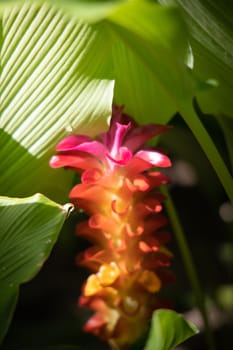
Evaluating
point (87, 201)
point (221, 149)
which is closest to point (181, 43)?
point (87, 201)

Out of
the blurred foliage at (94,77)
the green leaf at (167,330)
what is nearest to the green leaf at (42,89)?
the blurred foliage at (94,77)

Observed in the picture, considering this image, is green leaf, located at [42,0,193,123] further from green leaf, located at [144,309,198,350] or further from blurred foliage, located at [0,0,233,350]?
green leaf, located at [144,309,198,350]

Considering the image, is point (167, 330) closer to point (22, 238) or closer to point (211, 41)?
point (22, 238)

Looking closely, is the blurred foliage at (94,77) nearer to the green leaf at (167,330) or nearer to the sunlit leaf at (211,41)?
the sunlit leaf at (211,41)

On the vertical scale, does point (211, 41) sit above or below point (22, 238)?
above

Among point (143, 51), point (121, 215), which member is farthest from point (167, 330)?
point (143, 51)

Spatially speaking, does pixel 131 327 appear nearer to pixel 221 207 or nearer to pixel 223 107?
pixel 223 107
